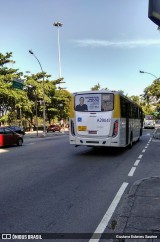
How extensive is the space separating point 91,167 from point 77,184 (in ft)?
9.84

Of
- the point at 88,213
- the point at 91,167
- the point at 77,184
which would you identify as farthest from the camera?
the point at 91,167

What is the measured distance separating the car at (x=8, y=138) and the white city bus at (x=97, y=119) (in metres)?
8.37

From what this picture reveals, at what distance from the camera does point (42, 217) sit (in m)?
5.57

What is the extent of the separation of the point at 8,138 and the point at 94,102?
32.1 feet

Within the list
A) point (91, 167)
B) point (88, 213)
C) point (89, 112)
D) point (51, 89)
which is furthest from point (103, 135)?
point (51, 89)

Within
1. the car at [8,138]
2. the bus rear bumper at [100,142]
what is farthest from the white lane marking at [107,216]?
the car at [8,138]

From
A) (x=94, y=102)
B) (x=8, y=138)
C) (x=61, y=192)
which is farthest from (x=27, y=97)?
A: (x=61, y=192)

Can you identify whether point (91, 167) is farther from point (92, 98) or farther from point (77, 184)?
point (92, 98)

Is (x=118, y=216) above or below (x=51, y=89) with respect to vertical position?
below

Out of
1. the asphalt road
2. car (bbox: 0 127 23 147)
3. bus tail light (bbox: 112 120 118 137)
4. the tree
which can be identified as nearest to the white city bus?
bus tail light (bbox: 112 120 118 137)

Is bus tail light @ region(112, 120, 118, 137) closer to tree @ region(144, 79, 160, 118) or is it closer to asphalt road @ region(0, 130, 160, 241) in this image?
asphalt road @ region(0, 130, 160, 241)

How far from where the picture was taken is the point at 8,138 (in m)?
22.3

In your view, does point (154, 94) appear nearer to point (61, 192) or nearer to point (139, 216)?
point (61, 192)

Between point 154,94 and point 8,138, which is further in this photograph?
point 154,94
